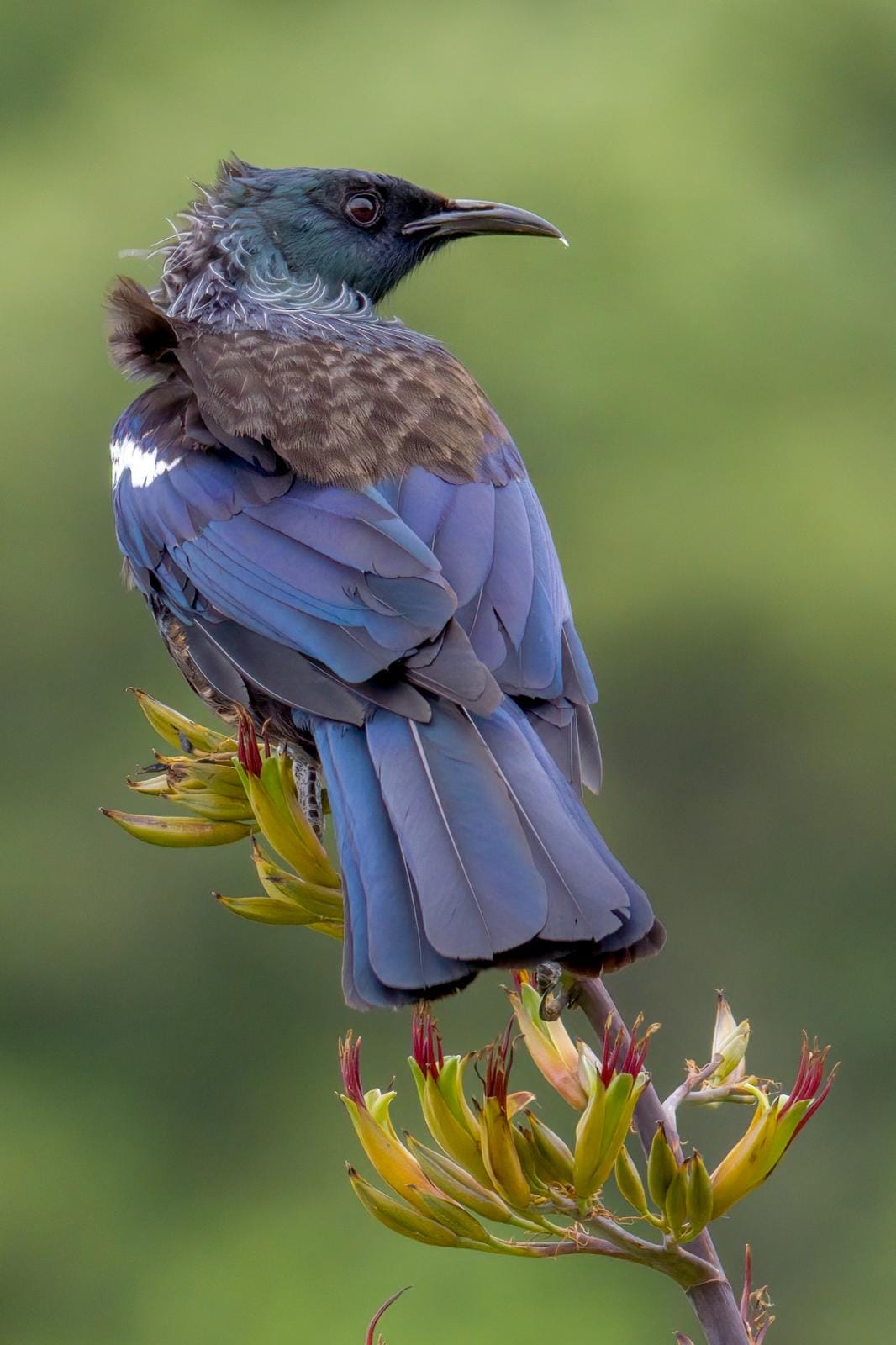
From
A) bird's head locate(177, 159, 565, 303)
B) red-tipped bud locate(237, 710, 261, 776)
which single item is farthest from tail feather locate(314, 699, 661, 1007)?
bird's head locate(177, 159, 565, 303)

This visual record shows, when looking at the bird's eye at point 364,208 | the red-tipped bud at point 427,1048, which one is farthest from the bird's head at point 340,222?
the red-tipped bud at point 427,1048

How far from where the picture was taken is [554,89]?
1203cm

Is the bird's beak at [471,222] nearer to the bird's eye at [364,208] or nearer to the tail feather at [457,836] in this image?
the bird's eye at [364,208]

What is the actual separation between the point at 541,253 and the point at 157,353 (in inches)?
329

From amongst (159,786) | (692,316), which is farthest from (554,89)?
(159,786)

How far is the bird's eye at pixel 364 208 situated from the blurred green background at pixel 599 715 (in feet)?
18.9

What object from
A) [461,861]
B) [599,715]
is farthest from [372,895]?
[599,715]

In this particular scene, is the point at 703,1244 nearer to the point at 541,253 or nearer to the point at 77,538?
the point at 77,538

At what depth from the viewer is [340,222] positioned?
149 inches

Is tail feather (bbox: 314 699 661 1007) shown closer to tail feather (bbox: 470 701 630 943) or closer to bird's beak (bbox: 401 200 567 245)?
tail feather (bbox: 470 701 630 943)

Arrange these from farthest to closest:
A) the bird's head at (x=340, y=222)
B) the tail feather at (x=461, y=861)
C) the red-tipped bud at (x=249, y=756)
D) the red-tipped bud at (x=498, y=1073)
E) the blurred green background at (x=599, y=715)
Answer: the blurred green background at (x=599, y=715) → the bird's head at (x=340, y=222) → the red-tipped bud at (x=249, y=756) → the tail feather at (x=461, y=861) → the red-tipped bud at (x=498, y=1073)

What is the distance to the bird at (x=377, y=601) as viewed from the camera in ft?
6.40

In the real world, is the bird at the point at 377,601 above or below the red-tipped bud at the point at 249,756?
above

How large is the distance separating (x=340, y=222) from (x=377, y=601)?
1569mm
